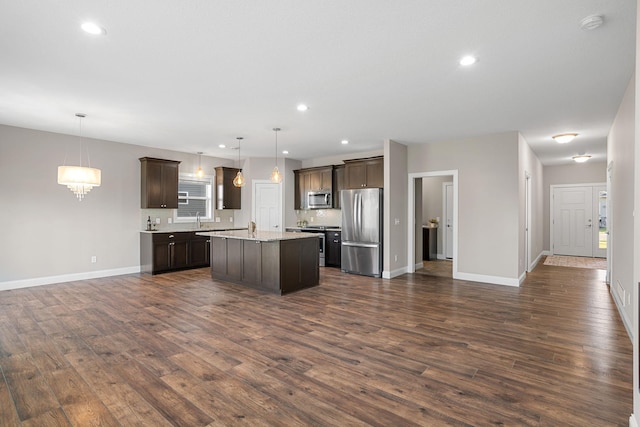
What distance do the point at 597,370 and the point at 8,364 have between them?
4.93 meters

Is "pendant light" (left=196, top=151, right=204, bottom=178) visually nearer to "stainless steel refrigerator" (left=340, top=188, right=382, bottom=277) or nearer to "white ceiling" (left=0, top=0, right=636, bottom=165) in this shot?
"white ceiling" (left=0, top=0, right=636, bottom=165)

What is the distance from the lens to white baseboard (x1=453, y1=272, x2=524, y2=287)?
560 cm

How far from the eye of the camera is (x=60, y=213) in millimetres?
5930

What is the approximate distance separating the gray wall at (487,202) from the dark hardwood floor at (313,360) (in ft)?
3.15

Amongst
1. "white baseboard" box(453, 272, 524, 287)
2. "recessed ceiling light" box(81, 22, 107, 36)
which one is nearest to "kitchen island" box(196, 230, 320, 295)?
"white baseboard" box(453, 272, 524, 287)

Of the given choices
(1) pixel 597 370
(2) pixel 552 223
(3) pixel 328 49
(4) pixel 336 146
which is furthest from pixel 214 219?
(2) pixel 552 223

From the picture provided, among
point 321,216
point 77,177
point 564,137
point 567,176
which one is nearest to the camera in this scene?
point 77,177

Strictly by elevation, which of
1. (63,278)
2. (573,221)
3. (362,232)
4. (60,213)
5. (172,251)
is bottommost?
(63,278)

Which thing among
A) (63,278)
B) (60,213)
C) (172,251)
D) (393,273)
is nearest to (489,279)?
(393,273)

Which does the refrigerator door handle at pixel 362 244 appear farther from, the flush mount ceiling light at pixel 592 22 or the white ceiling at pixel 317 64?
the flush mount ceiling light at pixel 592 22

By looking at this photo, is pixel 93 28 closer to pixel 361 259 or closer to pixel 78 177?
pixel 78 177

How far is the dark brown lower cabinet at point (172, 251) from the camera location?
21.9ft

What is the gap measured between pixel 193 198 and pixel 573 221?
10.5m

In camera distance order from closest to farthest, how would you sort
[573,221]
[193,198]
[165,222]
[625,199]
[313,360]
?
[313,360]
[625,199]
[165,222]
[193,198]
[573,221]
